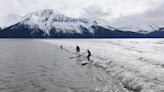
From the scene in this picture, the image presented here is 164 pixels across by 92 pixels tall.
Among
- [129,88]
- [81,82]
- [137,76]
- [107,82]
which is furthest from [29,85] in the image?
[137,76]

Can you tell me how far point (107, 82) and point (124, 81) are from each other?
2004 mm

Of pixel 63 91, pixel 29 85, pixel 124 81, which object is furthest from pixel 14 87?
pixel 124 81

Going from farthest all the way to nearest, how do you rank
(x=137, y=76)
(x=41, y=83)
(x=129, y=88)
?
(x=137, y=76) → (x=41, y=83) → (x=129, y=88)

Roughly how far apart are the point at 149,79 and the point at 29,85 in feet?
44.0

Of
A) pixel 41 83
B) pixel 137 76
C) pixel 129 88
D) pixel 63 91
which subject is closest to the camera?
pixel 63 91

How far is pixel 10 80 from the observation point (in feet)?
85.6

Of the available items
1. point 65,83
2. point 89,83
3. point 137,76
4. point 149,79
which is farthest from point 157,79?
point 65,83

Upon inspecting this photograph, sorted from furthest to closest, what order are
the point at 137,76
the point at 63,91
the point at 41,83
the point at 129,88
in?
the point at 137,76
the point at 41,83
the point at 129,88
the point at 63,91

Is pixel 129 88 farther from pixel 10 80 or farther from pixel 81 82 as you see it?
pixel 10 80

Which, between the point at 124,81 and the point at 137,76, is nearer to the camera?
the point at 124,81

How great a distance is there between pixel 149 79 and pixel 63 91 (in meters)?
10.6

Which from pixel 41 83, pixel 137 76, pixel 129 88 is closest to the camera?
pixel 129 88

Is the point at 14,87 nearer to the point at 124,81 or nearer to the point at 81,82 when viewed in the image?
the point at 81,82

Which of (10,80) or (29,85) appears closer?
(29,85)
